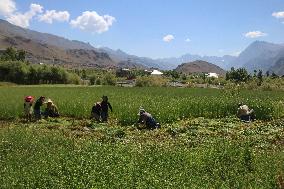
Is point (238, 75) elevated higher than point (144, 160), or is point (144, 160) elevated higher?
point (238, 75)

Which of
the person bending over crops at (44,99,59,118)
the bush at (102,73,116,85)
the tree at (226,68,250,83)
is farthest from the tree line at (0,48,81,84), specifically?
the person bending over crops at (44,99,59,118)

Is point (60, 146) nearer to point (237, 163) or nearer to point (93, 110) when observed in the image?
point (237, 163)

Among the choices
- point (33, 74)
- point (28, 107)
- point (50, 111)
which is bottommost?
point (50, 111)

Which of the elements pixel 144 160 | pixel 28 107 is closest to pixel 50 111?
pixel 28 107

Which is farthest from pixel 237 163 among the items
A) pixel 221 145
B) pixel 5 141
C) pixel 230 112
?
pixel 230 112

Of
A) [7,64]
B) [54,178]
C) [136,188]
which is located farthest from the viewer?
[7,64]

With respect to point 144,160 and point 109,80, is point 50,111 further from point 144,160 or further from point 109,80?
point 109,80

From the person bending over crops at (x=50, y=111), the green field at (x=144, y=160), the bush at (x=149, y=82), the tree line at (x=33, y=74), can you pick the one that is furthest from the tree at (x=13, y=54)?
the green field at (x=144, y=160)

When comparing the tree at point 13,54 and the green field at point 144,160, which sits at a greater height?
the tree at point 13,54

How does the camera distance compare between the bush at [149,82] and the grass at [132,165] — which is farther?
the bush at [149,82]

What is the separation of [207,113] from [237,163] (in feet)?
47.5

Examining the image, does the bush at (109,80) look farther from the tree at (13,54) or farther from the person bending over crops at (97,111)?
the person bending over crops at (97,111)

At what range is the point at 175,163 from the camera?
11938 millimetres

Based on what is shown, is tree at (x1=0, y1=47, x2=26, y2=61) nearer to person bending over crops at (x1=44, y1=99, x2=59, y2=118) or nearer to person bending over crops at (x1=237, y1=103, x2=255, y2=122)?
person bending over crops at (x1=44, y1=99, x2=59, y2=118)
